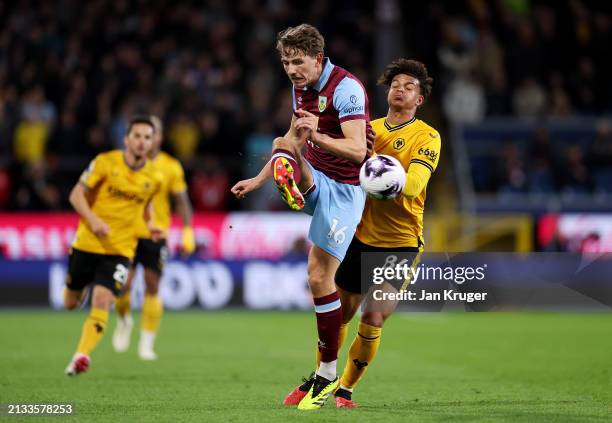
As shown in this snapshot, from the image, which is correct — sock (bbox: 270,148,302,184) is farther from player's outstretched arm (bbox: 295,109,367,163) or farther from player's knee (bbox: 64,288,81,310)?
player's knee (bbox: 64,288,81,310)

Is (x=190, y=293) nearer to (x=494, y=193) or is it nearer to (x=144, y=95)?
(x=144, y=95)

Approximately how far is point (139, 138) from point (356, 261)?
3329 mm

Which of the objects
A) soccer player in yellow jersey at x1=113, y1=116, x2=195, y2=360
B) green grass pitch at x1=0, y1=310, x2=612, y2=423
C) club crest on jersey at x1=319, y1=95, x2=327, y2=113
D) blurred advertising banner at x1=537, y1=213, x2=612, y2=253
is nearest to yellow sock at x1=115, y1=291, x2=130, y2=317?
soccer player in yellow jersey at x1=113, y1=116, x2=195, y2=360

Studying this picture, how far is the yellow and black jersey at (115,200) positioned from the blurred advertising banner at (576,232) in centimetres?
995

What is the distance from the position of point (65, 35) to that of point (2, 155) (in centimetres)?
336

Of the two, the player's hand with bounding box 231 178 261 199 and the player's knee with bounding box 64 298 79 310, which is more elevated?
the player's hand with bounding box 231 178 261 199

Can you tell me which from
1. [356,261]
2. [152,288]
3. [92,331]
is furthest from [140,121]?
[356,261]

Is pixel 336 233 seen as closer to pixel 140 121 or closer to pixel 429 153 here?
pixel 429 153

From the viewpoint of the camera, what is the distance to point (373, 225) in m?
8.05

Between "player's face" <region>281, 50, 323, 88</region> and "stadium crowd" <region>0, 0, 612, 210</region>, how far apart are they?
35.4 ft

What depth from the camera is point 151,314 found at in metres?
12.0

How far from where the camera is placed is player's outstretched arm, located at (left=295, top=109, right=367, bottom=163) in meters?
7.09

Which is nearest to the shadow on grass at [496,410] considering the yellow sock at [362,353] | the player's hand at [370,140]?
the yellow sock at [362,353]

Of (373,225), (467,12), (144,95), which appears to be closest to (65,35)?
(144,95)
